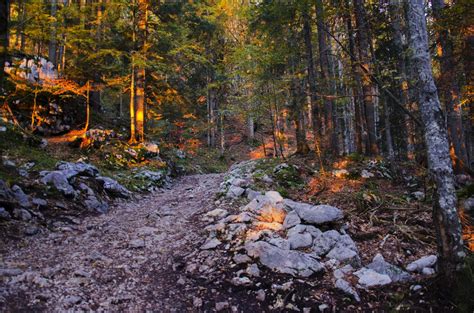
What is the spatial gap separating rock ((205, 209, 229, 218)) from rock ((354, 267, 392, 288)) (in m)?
3.46

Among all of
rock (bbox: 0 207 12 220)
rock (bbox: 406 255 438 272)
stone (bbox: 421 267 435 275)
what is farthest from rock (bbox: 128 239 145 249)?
stone (bbox: 421 267 435 275)

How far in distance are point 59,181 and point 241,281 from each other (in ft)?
18.9

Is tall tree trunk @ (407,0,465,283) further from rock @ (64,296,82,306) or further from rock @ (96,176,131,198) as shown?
rock @ (96,176,131,198)

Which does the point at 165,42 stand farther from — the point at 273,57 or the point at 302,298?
the point at 302,298

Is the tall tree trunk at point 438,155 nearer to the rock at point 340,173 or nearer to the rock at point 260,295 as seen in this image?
the rock at point 260,295

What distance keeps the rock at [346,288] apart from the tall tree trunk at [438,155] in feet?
3.72

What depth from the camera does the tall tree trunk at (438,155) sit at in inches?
151

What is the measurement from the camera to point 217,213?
740cm

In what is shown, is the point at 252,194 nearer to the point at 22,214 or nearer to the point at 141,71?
the point at 22,214

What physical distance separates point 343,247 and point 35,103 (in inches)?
463

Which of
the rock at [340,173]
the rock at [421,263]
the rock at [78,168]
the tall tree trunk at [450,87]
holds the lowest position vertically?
the rock at [421,263]

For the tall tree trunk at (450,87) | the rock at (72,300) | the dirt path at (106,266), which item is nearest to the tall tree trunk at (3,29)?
the dirt path at (106,266)

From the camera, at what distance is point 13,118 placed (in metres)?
11.0

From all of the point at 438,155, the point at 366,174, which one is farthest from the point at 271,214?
the point at 366,174
